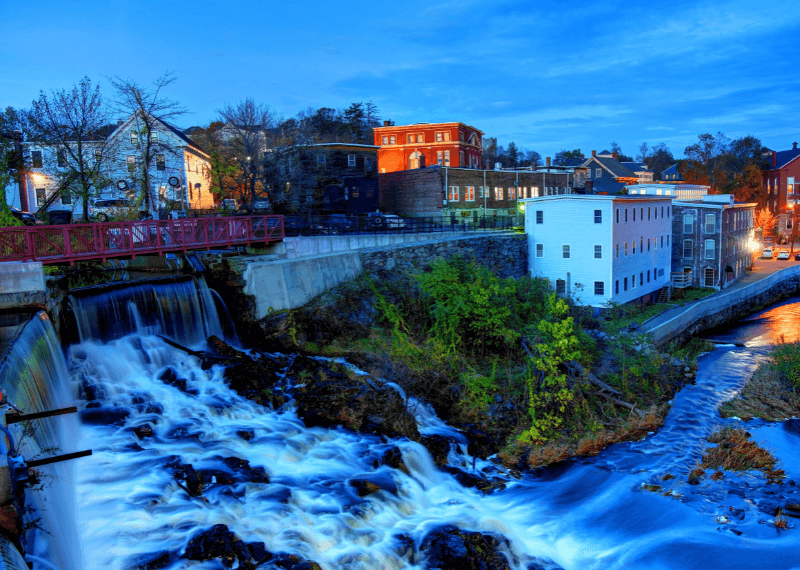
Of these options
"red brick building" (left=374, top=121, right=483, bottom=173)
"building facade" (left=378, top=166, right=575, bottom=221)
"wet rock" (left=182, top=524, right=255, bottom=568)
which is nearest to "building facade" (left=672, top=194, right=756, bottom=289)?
"building facade" (left=378, top=166, right=575, bottom=221)

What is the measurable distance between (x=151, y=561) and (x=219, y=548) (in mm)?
1113

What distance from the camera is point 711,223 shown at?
4262 cm

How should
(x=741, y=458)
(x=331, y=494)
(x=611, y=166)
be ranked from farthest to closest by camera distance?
(x=611, y=166) → (x=741, y=458) → (x=331, y=494)

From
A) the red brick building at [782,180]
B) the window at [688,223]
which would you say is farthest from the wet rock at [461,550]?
the red brick building at [782,180]

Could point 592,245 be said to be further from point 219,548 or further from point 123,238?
point 219,548

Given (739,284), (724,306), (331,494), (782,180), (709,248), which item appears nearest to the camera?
(331,494)

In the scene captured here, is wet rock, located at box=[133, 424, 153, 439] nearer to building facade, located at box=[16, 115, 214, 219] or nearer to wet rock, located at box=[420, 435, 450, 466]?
wet rock, located at box=[420, 435, 450, 466]

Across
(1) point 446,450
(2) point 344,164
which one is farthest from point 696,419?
(2) point 344,164

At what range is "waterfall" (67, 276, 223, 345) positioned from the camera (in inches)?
694

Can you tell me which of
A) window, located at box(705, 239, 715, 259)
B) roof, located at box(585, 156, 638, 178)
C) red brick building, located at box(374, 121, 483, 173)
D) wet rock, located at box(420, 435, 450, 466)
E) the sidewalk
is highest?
red brick building, located at box(374, 121, 483, 173)

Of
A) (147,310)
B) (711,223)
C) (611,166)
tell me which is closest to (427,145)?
(611,166)

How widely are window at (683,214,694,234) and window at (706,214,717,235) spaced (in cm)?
107

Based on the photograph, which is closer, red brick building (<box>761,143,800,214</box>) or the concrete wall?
the concrete wall

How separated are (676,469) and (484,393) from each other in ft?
19.9
